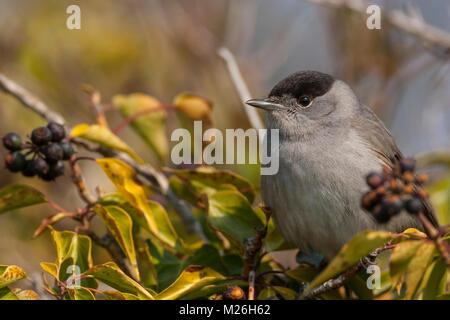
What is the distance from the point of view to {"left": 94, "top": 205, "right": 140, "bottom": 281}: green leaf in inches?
108

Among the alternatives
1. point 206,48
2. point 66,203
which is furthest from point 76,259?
point 206,48

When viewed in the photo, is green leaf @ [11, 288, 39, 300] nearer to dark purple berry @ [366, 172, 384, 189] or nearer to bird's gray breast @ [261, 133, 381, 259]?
bird's gray breast @ [261, 133, 381, 259]

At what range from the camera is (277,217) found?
3447 mm

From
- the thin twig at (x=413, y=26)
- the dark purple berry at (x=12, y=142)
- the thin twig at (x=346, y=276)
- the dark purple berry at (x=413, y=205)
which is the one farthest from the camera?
the thin twig at (x=413, y=26)

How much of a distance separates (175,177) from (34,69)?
2732 mm

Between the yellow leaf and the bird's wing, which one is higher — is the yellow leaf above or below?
above

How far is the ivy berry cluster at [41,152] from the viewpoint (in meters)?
2.98

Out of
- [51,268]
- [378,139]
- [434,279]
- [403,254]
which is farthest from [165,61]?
[403,254]

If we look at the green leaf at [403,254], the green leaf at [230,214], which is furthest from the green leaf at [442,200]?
the green leaf at [403,254]

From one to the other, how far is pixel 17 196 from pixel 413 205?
80.8 inches

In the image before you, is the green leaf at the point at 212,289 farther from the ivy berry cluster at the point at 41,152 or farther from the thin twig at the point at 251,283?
the ivy berry cluster at the point at 41,152

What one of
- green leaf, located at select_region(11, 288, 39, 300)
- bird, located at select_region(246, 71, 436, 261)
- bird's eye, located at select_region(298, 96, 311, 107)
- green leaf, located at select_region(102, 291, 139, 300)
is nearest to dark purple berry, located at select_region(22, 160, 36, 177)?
green leaf, located at select_region(11, 288, 39, 300)

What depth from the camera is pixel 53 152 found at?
298 centimetres

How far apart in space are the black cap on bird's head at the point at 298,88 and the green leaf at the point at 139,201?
1.12 metres
